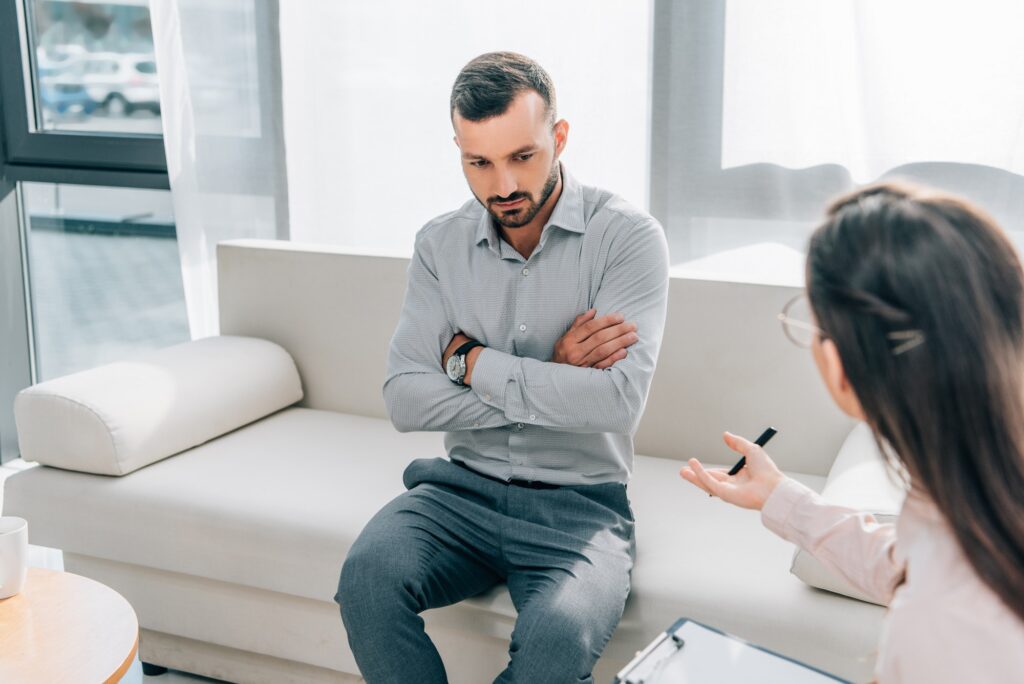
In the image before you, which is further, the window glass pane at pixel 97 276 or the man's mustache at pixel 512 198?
the window glass pane at pixel 97 276

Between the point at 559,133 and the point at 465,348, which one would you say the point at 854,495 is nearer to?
the point at 465,348

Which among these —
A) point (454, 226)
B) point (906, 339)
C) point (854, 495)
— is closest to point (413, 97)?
point (454, 226)

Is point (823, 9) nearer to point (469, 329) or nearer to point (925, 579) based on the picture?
point (469, 329)

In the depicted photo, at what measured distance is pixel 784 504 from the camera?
117cm

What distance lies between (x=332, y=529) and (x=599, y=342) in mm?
614

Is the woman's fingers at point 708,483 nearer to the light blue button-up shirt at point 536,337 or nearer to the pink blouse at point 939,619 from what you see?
the pink blouse at point 939,619

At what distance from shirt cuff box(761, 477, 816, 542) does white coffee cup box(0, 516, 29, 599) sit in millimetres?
1147

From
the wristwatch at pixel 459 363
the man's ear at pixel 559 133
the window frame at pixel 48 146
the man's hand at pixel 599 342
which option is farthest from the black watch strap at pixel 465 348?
the window frame at pixel 48 146

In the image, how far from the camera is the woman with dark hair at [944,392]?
85cm

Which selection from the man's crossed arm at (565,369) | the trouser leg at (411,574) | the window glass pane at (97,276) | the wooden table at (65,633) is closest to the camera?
the wooden table at (65,633)

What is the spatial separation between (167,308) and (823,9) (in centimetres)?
232

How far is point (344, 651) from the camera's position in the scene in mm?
1945

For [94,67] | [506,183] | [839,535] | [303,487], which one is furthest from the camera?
[94,67]

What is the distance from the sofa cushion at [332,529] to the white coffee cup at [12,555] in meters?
0.40
